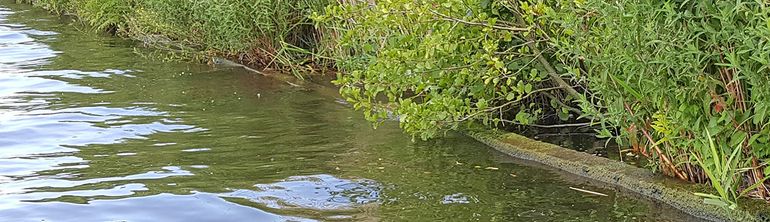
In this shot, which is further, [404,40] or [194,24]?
[194,24]

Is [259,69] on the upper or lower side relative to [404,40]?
lower

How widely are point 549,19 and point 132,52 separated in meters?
9.03

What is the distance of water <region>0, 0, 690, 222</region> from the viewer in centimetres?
615

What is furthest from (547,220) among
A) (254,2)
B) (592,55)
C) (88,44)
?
(88,44)

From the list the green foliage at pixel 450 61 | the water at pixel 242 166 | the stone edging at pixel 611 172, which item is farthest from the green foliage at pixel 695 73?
the green foliage at pixel 450 61

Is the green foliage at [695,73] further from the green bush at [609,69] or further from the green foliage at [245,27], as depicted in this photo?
the green foliage at [245,27]

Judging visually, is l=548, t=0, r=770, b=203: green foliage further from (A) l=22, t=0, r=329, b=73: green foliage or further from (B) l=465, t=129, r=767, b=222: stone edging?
(A) l=22, t=0, r=329, b=73: green foliage

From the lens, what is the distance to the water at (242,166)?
20.2 feet

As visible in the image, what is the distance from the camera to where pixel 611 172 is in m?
6.72

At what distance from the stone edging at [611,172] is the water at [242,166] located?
3.7 inches

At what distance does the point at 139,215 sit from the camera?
6066 millimetres

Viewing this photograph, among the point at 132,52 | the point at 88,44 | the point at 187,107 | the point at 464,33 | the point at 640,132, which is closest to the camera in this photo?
the point at 640,132

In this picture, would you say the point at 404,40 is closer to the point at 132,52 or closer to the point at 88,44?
the point at 132,52

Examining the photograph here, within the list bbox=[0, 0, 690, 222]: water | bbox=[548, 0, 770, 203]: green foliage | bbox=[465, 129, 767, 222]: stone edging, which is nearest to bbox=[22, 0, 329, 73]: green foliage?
bbox=[0, 0, 690, 222]: water
